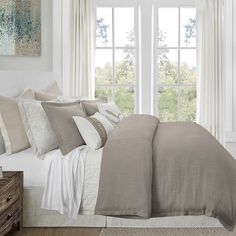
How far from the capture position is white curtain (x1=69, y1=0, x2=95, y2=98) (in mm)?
6105

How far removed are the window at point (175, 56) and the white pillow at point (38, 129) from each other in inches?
123

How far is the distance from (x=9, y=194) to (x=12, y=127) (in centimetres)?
77

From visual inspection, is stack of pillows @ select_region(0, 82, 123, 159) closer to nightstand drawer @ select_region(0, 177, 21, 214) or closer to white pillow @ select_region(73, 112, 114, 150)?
white pillow @ select_region(73, 112, 114, 150)

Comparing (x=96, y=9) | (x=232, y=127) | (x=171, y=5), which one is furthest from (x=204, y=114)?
(x=96, y=9)

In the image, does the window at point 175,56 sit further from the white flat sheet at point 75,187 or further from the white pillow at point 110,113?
the white flat sheet at point 75,187

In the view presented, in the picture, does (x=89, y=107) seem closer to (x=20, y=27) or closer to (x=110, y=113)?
(x=110, y=113)

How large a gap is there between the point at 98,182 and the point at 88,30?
345cm

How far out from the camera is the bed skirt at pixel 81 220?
3232 mm

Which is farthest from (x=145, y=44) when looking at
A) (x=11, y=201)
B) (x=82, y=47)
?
(x=11, y=201)

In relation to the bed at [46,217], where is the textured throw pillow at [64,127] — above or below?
above

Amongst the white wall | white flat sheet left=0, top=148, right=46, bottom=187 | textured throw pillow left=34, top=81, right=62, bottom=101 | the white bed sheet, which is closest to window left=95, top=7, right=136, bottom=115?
the white wall

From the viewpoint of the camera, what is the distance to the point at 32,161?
3311 mm

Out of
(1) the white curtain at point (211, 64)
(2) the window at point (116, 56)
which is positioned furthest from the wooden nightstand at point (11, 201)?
(1) the white curtain at point (211, 64)

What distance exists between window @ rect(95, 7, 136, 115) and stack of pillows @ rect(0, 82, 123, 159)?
272 centimetres
